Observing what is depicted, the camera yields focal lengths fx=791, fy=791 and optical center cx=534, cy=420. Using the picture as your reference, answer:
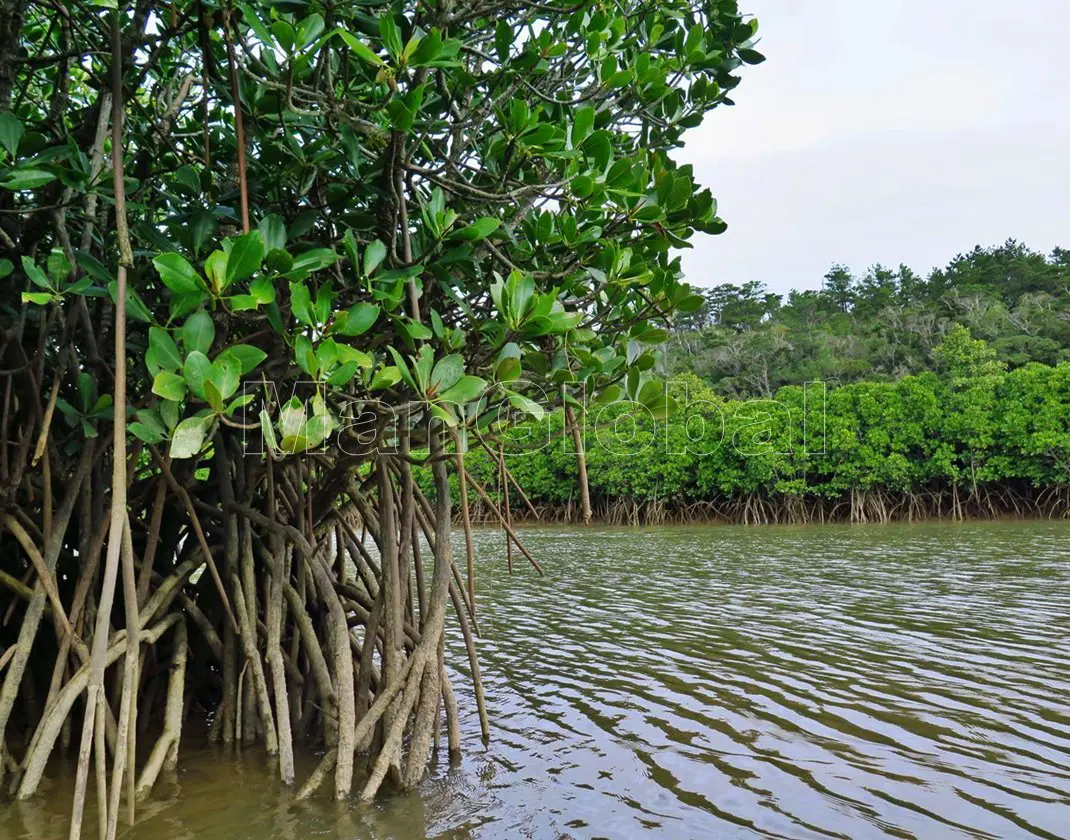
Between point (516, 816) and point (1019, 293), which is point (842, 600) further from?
point (1019, 293)

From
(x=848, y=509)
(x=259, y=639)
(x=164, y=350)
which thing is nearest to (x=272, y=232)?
(x=164, y=350)

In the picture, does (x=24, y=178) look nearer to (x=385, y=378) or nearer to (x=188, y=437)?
(x=188, y=437)

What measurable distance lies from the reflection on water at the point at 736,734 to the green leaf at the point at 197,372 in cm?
165

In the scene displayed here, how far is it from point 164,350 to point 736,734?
308 centimetres

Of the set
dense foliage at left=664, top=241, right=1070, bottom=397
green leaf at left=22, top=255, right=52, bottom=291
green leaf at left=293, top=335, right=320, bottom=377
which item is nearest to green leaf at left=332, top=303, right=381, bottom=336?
green leaf at left=293, top=335, right=320, bottom=377

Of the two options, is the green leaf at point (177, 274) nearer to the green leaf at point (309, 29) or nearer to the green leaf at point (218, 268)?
the green leaf at point (218, 268)

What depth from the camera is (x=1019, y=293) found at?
3597 cm

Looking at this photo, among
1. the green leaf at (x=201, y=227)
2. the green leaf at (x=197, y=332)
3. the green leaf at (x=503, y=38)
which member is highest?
the green leaf at (x=503, y=38)

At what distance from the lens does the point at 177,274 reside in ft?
6.82

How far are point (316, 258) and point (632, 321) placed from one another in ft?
4.41

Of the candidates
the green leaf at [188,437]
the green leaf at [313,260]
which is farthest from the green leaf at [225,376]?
the green leaf at [313,260]

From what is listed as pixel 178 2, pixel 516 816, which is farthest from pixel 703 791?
pixel 178 2

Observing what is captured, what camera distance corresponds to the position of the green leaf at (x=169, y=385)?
2066 millimetres

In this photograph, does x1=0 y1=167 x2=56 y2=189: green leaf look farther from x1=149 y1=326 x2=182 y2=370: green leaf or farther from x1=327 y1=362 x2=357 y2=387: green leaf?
x1=327 y1=362 x2=357 y2=387: green leaf
